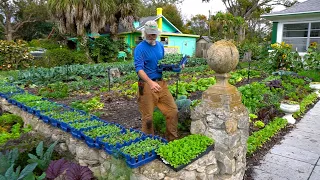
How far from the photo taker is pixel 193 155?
2.54 metres

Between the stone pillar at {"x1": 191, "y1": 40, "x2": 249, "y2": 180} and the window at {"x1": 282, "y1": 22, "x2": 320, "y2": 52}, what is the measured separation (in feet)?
48.6

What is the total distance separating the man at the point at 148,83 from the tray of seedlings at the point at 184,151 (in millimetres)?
859

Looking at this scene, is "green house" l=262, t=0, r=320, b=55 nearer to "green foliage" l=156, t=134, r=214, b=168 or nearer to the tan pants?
the tan pants

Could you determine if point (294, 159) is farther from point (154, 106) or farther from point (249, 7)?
point (249, 7)

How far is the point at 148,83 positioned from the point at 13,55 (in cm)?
1188

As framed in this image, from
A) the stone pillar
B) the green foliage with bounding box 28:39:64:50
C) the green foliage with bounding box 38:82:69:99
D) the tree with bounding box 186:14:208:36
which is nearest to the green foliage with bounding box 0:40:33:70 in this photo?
the green foliage with bounding box 38:82:69:99

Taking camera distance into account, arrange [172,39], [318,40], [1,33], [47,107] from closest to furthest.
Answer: [47,107] < [318,40] < [172,39] < [1,33]

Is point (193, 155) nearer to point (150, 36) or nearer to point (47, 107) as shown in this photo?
point (150, 36)

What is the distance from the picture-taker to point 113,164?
8.82 ft

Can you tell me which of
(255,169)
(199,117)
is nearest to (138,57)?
(199,117)

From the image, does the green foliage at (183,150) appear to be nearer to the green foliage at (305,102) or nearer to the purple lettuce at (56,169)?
the purple lettuce at (56,169)

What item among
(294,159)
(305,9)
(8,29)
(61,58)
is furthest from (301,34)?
(8,29)

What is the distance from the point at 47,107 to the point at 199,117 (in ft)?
8.50

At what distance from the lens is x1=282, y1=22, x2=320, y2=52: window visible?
15.2 metres
